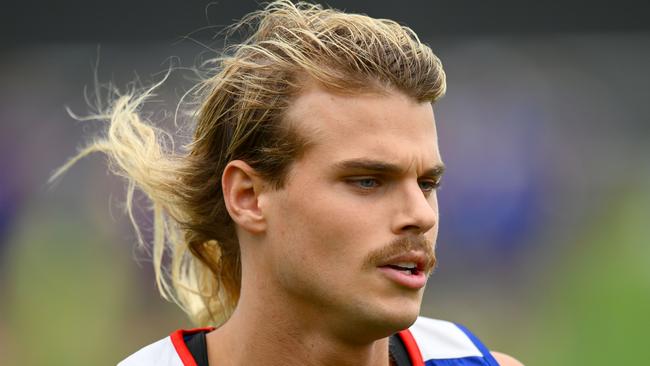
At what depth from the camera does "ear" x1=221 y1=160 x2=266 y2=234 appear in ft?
8.96

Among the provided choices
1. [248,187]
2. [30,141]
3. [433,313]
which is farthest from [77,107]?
[248,187]

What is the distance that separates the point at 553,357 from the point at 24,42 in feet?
16.7

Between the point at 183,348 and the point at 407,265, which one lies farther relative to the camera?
the point at 183,348

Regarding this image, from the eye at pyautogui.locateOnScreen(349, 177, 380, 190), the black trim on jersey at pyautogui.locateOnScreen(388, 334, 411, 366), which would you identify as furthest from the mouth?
the black trim on jersey at pyautogui.locateOnScreen(388, 334, 411, 366)

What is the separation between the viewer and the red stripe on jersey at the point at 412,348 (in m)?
3.00

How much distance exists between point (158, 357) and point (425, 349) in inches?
35.0

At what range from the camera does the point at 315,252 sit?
255cm

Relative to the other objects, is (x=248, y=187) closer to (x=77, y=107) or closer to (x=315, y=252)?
(x=315, y=252)

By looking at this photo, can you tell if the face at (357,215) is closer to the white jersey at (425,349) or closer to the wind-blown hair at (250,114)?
the wind-blown hair at (250,114)

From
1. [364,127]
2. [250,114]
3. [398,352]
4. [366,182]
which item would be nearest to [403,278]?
[366,182]

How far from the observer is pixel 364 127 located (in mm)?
2580

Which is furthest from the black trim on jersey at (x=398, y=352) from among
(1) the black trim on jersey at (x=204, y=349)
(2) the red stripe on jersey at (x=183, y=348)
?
(2) the red stripe on jersey at (x=183, y=348)

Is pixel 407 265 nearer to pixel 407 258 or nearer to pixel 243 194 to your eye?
pixel 407 258

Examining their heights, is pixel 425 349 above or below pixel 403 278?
below
